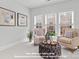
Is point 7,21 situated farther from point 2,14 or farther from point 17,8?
point 17,8

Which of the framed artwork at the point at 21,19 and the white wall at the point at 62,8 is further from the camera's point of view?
the framed artwork at the point at 21,19

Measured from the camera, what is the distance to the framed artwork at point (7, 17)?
13.3 feet

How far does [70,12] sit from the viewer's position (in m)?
5.69

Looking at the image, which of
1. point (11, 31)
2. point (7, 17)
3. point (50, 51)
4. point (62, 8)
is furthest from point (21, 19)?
point (50, 51)

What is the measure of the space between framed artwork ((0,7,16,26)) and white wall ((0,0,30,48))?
16 centimetres

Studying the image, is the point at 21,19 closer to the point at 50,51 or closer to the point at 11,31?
the point at 11,31

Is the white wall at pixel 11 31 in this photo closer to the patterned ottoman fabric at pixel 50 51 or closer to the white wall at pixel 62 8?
the white wall at pixel 62 8

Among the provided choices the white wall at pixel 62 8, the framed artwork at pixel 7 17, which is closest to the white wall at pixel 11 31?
the framed artwork at pixel 7 17

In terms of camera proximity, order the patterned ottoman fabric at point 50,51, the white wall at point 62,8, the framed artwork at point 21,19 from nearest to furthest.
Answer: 1. the patterned ottoman fabric at point 50,51
2. the white wall at point 62,8
3. the framed artwork at point 21,19

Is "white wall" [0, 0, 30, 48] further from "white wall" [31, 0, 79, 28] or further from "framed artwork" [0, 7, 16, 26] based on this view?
"white wall" [31, 0, 79, 28]

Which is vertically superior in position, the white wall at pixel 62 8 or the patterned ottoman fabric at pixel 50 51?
the white wall at pixel 62 8

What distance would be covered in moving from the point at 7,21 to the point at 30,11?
2957mm

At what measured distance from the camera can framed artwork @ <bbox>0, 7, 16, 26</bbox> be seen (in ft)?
13.3

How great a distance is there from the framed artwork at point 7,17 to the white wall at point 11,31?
0.16 m
